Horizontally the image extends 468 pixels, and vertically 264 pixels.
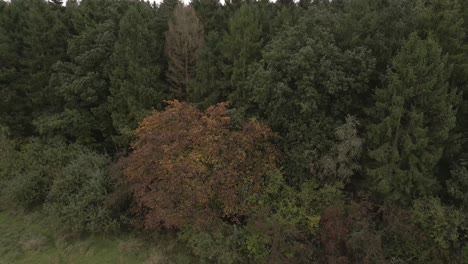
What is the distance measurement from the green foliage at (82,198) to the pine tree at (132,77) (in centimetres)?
381

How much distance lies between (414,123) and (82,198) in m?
18.5

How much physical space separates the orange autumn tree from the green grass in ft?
5.72

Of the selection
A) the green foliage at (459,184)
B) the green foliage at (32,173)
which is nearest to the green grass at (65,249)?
the green foliage at (32,173)

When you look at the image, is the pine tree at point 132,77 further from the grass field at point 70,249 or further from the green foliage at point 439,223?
the green foliage at point 439,223

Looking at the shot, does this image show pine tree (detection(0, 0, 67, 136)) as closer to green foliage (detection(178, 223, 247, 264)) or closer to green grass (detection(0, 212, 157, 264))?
green grass (detection(0, 212, 157, 264))

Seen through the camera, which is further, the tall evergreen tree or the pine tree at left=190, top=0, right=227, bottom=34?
the pine tree at left=190, top=0, right=227, bottom=34

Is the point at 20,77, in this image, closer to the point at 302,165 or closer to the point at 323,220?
the point at 302,165

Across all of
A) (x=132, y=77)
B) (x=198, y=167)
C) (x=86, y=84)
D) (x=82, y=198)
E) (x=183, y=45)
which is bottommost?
(x=82, y=198)

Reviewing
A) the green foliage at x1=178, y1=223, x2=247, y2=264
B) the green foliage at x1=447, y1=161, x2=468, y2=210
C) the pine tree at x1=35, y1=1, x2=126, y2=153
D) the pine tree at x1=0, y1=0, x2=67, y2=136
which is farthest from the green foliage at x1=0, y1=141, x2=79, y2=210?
the green foliage at x1=447, y1=161, x2=468, y2=210

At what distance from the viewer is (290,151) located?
20.6 meters

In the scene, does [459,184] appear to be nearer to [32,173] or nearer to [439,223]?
[439,223]

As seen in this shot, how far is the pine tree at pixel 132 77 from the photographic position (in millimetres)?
26297

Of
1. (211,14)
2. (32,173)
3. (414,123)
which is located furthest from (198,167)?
(211,14)

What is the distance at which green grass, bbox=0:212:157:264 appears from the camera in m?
20.3
